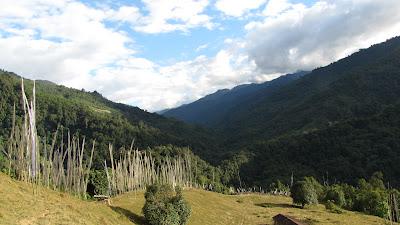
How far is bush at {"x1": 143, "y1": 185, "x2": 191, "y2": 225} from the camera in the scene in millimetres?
59200

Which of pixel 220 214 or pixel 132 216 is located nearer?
pixel 132 216

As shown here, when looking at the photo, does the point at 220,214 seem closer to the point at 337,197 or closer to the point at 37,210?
the point at 37,210

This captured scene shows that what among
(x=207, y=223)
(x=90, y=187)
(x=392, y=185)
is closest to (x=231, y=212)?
(x=207, y=223)

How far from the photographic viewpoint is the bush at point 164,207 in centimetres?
5920

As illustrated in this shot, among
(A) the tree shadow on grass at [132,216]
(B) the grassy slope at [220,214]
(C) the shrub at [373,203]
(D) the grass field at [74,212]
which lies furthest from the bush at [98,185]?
(C) the shrub at [373,203]

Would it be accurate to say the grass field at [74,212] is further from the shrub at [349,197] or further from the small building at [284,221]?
the shrub at [349,197]

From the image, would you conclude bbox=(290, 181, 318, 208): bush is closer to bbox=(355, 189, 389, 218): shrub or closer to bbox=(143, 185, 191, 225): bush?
bbox=(355, 189, 389, 218): shrub

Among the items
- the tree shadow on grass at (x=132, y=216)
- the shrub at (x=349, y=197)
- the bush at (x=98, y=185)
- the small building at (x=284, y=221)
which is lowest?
the shrub at (x=349, y=197)

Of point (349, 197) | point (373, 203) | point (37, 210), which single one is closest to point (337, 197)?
point (349, 197)

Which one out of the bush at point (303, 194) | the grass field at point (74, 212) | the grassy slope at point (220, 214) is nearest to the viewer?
the grass field at point (74, 212)

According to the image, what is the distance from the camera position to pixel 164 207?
60.1 metres

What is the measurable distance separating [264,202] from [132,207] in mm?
58586

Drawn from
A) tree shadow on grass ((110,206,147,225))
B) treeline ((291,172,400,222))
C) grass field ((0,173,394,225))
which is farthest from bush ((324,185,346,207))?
tree shadow on grass ((110,206,147,225))

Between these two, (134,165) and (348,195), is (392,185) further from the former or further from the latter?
(134,165)
